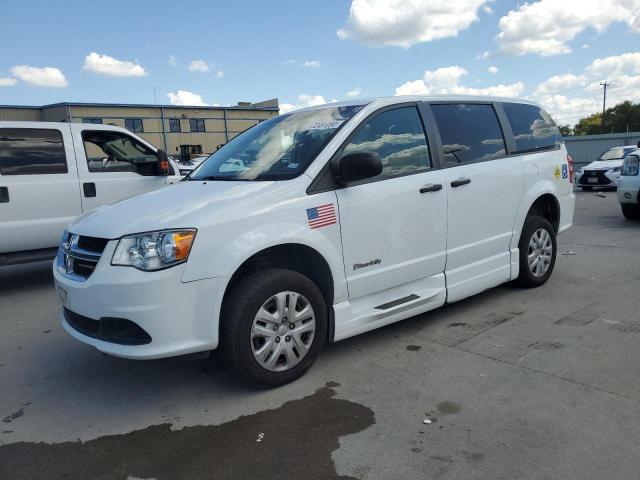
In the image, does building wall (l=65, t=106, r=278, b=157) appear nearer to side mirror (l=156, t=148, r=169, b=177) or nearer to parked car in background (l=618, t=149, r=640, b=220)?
side mirror (l=156, t=148, r=169, b=177)

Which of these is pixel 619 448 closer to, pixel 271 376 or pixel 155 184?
pixel 271 376

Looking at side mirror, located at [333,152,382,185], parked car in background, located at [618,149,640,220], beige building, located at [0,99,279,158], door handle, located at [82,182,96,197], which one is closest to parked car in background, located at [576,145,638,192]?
parked car in background, located at [618,149,640,220]

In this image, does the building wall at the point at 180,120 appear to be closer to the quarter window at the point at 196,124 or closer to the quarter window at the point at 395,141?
the quarter window at the point at 196,124

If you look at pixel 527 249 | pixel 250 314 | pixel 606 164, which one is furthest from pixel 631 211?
pixel 250 314

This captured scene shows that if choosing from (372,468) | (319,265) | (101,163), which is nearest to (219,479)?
(372,468)

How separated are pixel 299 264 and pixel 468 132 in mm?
2022

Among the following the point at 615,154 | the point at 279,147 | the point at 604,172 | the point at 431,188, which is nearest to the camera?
the point at 279,147

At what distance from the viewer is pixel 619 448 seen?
8.56 ft

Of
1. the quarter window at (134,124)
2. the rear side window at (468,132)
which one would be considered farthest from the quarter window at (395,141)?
the quarter window at (134,124)

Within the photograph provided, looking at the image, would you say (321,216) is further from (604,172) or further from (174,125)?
(174,125)

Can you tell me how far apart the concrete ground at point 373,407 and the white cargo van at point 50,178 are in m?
1.92

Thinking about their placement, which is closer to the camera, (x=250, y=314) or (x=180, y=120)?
(x=250, y=314)

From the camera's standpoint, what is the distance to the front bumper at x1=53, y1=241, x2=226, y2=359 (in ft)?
9.88

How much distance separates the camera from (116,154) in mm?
7188
